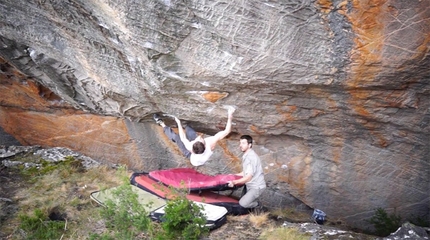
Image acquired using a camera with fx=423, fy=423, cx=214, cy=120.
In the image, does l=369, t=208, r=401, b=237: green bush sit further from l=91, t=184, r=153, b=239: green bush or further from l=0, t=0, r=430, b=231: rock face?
l=91, t=184, r=153, b=239: green bush

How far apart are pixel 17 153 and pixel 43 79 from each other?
6.82ft

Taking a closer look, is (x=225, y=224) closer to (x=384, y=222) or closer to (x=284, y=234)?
(x=284, y=234)

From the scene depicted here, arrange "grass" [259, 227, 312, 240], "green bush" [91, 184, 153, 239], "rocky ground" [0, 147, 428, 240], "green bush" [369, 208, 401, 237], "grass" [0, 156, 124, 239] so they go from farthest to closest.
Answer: "green bush" [369, 208, 401, 237] < "grass" [0, 156, 124, 239] < "rocky ground" [0, 147, 428, 240] < "grass" [259, 227, 312, 240] < "green bush" [91, 184, 153, 239]

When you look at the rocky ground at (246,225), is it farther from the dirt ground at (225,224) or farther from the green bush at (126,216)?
the green bush at (126,216)

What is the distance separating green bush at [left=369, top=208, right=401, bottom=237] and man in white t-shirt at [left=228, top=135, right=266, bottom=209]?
1.94 meters

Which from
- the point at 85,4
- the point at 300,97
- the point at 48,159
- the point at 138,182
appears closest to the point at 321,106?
the point at 300,97

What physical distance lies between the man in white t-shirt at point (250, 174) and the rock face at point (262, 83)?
62 cm

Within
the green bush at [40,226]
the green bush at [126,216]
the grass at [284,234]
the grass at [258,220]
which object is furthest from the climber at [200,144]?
the green bush at [40,226]

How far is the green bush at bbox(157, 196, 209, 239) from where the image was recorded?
16.4 ft

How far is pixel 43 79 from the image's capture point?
7.57 metres

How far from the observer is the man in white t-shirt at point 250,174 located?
19.9ft

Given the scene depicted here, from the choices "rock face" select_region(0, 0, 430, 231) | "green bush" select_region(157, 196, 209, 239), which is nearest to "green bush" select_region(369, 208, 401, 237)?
"rock face" select_region(0, 0, 430, 231)

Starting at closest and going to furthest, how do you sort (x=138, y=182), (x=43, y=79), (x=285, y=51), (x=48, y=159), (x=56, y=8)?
(x=285, y=51) → (x=56, y=8) → (x=138, y=182) → (x=43, y=79) → (x=48, y=159)

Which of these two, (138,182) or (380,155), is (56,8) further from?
(380,155)
